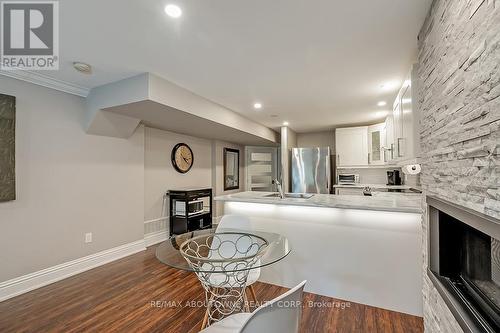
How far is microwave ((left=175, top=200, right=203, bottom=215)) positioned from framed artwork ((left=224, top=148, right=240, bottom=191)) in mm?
1517

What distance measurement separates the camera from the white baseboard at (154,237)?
13.3ft

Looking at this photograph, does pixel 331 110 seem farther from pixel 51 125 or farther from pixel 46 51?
pixel 51 125

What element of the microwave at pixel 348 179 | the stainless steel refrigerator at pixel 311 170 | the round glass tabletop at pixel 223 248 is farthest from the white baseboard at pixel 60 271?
the microwave at pixel 348 179

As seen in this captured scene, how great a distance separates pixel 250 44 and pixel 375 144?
12.9 feet

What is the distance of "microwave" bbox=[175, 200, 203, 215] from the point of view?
421 cm

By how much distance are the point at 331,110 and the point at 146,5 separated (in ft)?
10.8

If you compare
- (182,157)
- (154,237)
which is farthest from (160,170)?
(154,237)

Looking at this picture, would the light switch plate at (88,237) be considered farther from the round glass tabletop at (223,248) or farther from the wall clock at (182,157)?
the wall clock at (182,157)

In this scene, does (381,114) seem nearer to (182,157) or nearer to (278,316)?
(182,157)

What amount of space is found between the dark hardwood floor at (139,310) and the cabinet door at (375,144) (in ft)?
10.9

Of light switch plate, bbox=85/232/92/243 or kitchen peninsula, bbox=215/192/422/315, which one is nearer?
kitchen peninsula, bbox=215/192/422/315

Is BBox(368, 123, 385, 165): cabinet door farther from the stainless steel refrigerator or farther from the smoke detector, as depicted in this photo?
the smoke detector

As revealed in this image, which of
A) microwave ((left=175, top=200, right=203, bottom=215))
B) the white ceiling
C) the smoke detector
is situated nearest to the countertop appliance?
the white ceiling

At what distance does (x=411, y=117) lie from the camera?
2031 mm
